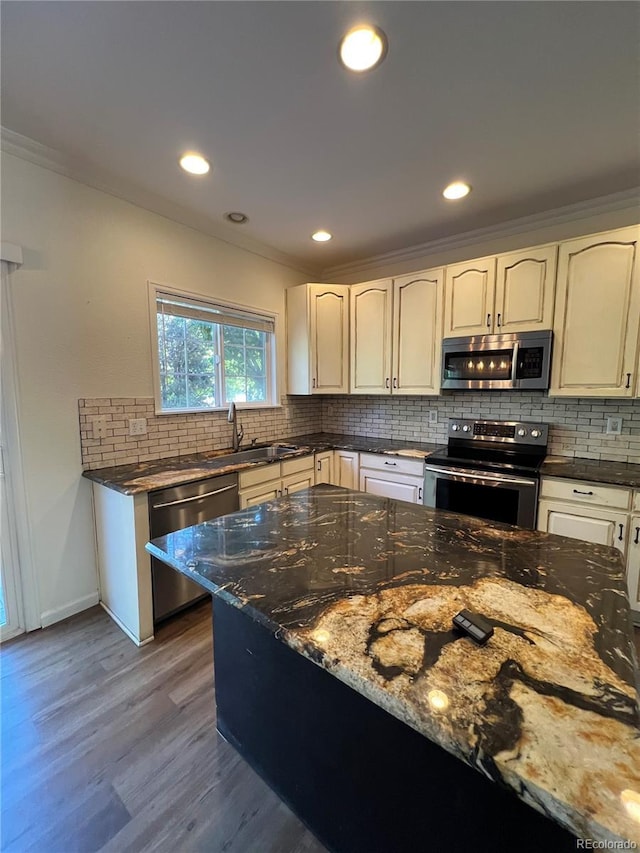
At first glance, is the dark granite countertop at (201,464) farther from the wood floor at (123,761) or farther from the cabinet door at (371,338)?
the wood floor at (123,761)

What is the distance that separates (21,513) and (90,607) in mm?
769

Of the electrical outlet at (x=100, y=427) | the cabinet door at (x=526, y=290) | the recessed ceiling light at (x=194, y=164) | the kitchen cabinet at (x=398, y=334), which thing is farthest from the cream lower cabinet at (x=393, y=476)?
the recessed ceiling light at (x=194, y=164)

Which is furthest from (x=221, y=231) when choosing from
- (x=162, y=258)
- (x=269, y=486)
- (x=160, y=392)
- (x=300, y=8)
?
(x=269, y=486)

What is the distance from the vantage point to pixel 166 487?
2.02m

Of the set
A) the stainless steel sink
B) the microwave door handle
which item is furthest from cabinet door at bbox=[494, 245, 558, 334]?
the stainless steel sink

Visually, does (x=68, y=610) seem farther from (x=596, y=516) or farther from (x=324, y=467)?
(x=596, y=516)

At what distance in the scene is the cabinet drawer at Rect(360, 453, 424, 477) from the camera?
9.63ft

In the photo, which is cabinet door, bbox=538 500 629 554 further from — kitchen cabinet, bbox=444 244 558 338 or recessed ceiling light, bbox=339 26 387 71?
recessed ceiling light, bbox=339 26 387 71

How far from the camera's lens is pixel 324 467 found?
10.8 ft

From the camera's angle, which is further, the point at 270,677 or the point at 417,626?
the point at 270,677

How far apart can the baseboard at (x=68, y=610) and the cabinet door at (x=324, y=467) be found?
6.00 feet

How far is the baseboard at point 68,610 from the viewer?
2133 mm

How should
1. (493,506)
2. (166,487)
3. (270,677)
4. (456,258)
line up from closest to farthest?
1. (270,677)
2. (166,487)
3. (493,506)
4. (456,258)

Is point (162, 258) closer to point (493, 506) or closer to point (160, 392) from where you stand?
point (160, 392)
